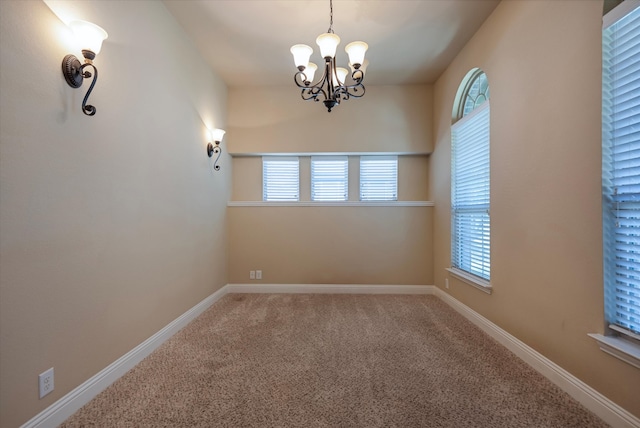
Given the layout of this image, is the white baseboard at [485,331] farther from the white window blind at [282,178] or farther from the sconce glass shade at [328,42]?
the sconce glass shade at [328,42]

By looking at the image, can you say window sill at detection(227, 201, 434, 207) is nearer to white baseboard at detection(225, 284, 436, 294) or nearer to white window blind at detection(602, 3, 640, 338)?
white baseboard at detection(225, 284, 436, 294)

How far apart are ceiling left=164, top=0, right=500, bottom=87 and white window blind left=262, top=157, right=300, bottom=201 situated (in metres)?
1.20

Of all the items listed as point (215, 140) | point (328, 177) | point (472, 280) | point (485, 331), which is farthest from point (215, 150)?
point (485, 331)

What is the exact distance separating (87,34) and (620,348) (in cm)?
328

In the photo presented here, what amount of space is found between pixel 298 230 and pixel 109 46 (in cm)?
285

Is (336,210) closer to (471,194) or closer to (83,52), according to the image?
(471,194)

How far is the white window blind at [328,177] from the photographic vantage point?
4164 millimetres

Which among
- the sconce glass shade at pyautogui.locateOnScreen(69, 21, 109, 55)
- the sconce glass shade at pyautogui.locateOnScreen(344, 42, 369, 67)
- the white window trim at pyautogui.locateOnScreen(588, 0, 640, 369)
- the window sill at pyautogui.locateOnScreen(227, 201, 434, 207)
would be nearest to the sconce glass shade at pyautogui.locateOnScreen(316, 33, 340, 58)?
the sconce glass shade at pyautogui.locateOnScreen(344, 42, 369, 67)

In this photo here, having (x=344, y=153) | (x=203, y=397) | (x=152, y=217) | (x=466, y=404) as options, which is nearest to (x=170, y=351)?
(x=203, y=397)

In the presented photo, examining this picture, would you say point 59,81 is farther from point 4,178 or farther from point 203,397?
point 203,397

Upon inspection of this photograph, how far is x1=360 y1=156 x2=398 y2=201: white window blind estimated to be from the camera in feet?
13.6

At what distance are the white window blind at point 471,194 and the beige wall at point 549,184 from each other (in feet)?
0.66

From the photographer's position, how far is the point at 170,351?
231 cm

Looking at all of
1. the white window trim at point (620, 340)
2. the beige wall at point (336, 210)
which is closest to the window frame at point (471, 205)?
the beige wall at point (336, 210)
